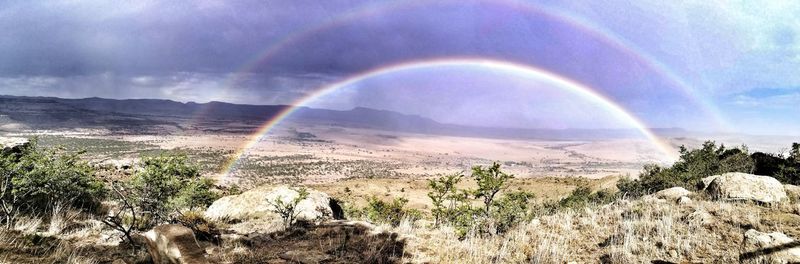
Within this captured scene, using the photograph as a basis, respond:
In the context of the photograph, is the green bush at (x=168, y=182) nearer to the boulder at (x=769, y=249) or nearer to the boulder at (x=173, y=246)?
the boulder at (x=173, y=246)

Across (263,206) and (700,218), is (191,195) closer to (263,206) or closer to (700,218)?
(263,206)

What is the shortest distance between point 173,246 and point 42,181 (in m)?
7.10

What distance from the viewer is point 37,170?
401 inches

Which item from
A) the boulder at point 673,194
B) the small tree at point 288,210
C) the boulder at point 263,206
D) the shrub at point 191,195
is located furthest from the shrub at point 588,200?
the shrub at point 191,195

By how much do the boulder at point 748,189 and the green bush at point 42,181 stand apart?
1619 cm

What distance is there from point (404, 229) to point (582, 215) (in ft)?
14.3

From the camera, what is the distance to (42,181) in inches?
400

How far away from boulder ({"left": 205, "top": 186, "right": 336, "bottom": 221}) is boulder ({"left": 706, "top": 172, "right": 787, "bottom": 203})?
11540 mm

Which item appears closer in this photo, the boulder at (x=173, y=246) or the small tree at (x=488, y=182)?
the boulder at (x=173, y=246)

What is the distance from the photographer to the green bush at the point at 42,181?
9.69m

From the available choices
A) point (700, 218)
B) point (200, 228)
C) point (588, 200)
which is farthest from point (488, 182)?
point (200, 228)

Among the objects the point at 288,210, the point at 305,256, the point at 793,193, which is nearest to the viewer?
the point at 305,256

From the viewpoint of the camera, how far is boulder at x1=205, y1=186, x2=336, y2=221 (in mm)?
15000

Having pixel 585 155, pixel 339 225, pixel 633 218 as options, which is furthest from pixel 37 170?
pixel 585 155
